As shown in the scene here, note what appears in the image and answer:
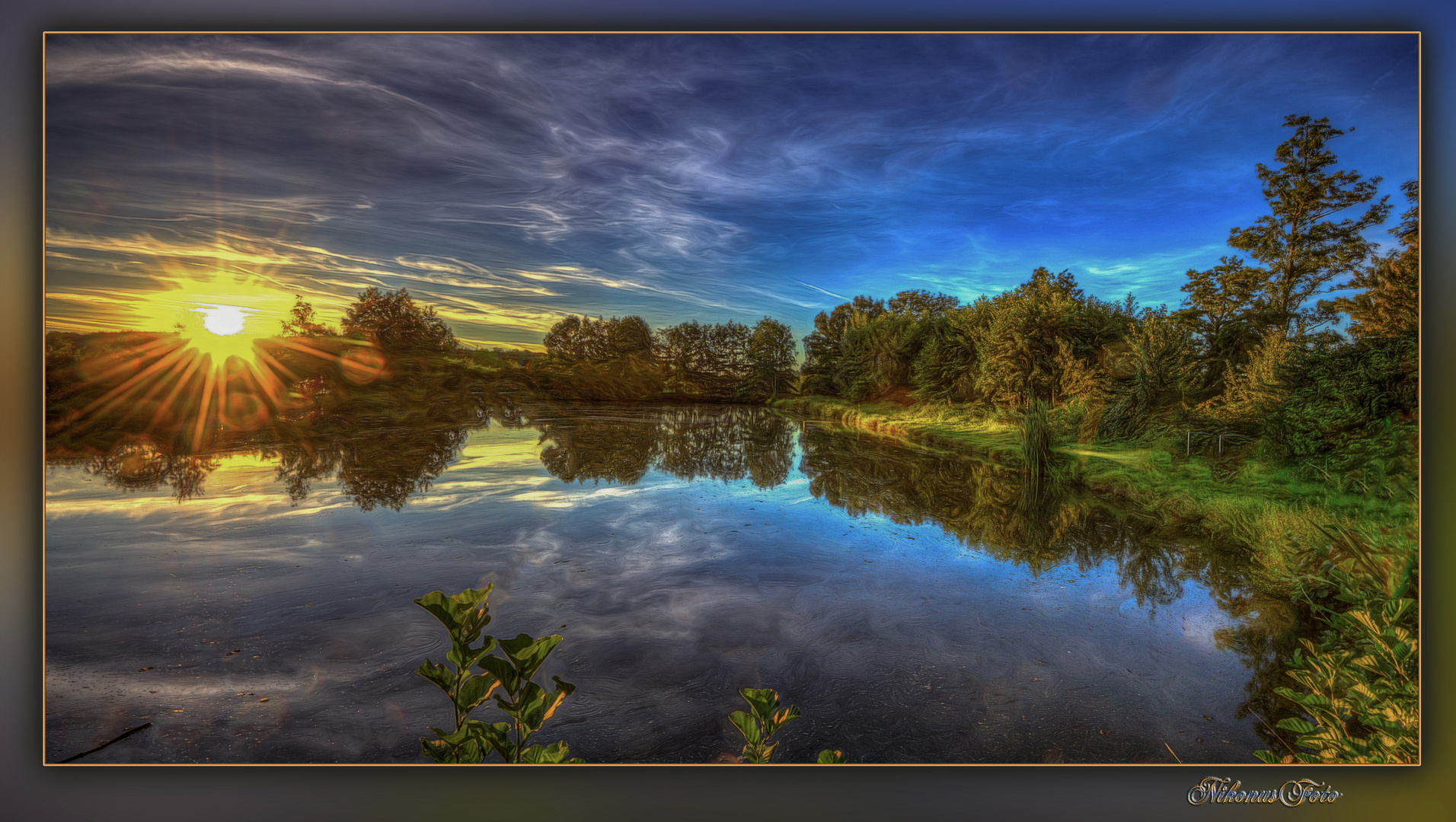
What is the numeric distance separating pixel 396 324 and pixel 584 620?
172 centimetres

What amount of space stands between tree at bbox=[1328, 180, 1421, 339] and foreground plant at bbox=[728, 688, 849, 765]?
277 centimetres

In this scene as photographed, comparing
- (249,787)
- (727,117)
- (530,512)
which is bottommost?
(249,787)

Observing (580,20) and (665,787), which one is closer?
(665,787)

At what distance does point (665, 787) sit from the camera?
1805 mm

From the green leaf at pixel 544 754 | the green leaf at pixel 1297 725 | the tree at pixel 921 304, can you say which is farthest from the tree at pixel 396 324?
the green leaf at pixel 1297 725

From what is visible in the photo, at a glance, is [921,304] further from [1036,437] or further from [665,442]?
[665,442]

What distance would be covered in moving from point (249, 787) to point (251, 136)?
8.77 ft

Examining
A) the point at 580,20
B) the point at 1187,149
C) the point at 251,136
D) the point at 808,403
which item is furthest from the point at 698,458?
the point at 1187,149

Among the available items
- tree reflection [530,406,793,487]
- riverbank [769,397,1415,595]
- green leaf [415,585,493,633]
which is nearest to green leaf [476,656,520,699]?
green leaf [415,585,493,633]

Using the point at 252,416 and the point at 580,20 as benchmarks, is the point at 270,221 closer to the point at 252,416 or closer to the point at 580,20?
the point at 252,416

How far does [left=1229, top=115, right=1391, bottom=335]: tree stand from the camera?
1.99 meters

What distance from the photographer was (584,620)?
2189 millimetres

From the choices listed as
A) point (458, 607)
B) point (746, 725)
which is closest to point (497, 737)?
point (458, 607)

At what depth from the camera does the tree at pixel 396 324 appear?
7.57 ft
